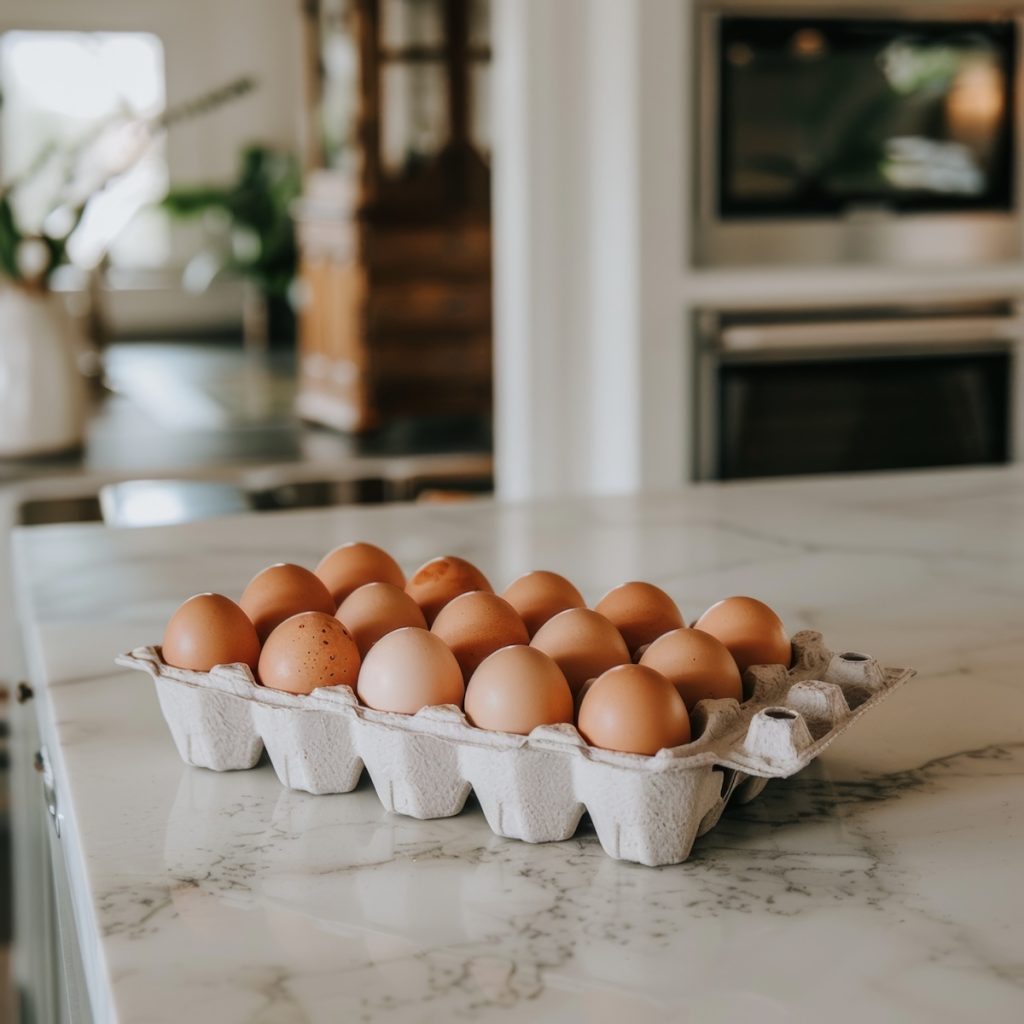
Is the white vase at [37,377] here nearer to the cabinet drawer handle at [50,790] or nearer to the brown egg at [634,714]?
the cabinet drawer handle at [50,790]

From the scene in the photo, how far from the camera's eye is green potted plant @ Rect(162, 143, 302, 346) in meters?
8.31

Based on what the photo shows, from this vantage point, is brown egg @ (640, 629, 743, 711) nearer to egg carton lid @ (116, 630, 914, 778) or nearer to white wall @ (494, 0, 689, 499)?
egg carton lid @ (116, 630, 914, 778)

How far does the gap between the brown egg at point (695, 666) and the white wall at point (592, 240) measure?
244 centimetres

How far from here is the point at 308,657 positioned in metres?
0.70

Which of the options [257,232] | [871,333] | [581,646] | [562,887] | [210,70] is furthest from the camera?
[210,70]

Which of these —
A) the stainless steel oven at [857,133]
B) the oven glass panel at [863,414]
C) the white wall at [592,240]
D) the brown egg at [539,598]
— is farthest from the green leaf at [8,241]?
the brown egg at [539,598]

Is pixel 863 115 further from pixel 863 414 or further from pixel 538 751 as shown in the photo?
pixel 538 751

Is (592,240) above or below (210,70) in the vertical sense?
below

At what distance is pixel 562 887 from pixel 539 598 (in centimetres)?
22

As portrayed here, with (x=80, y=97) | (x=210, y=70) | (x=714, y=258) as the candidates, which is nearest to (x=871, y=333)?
(x=714, y=258)

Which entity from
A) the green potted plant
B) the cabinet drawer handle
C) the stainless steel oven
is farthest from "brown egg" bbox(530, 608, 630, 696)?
the green potted plant

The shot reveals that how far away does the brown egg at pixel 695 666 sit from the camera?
67cm

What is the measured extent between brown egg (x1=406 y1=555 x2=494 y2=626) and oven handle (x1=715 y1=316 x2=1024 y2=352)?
2.34 meters

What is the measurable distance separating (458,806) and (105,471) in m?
3.57
